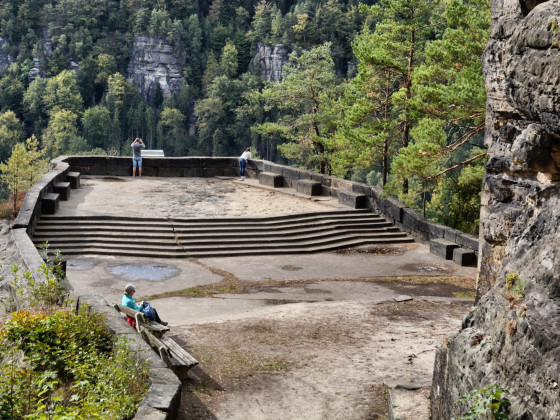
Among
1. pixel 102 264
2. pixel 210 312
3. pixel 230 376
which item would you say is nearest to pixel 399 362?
pixel 230 376

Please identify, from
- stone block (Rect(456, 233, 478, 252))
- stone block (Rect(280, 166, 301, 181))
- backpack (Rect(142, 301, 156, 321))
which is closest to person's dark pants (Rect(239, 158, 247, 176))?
stone block (Rect(280, 166, 301, 181))

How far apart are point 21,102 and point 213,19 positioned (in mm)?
36299

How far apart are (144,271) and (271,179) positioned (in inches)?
337

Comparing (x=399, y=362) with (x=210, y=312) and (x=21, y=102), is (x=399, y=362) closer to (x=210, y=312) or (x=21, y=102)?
(x=210, y=312)

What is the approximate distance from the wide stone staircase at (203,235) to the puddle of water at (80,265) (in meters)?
0.61

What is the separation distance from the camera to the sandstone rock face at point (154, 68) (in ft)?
383

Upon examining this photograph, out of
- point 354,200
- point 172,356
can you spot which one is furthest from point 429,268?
point 172,356

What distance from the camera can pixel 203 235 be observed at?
16406mm

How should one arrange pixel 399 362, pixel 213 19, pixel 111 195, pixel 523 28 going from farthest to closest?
pixel 213 19, pixel 111 195, pixel 399 362, pixel 523 28

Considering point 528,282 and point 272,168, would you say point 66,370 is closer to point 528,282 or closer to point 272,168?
point 528,282

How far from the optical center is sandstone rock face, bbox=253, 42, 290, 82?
4173 inches

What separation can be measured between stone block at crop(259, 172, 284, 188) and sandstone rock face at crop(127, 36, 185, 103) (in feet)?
317

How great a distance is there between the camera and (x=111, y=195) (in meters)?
20.1

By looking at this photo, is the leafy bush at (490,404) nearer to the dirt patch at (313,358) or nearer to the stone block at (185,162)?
the dirt patch at (313,358)
